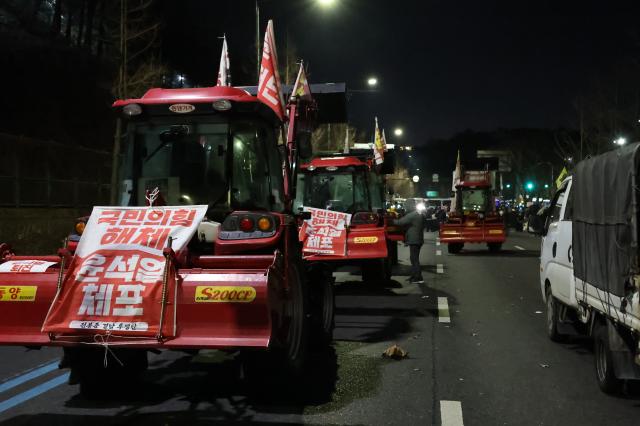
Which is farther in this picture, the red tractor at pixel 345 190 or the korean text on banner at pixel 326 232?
the red tractor at pixel 345 190

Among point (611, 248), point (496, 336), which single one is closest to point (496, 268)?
point (496, 336)

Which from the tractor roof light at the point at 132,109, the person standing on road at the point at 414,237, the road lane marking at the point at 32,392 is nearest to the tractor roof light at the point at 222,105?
the tractor roof light at the point at 132,109

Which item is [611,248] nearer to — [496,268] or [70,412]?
[70,412]

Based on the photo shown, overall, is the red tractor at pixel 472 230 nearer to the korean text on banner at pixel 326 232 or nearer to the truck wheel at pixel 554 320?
the korean text on banner at pixel 326 232

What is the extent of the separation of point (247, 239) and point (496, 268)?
1421 cm

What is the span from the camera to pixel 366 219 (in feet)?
42.2

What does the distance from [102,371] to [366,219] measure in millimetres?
7683

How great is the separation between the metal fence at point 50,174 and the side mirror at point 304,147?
12989 mm

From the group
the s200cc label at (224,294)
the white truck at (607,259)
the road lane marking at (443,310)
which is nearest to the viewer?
the s200cc label at (224,294)

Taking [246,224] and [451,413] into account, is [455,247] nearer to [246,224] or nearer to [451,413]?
[451,413]

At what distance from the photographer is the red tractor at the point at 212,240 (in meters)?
4.76

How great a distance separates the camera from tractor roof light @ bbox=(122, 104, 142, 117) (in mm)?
5992

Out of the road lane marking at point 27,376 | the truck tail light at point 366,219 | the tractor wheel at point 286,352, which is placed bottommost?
the road lane marking at point 27,376

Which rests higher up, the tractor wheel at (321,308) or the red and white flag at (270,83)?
the red and white flag at (270,83)
